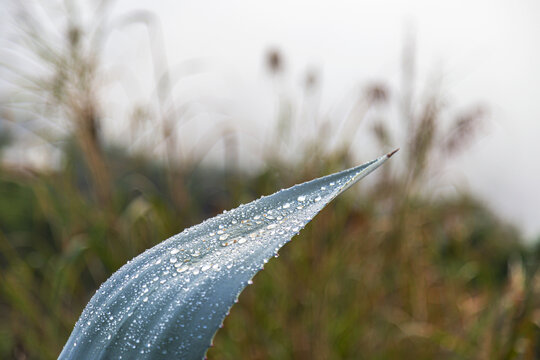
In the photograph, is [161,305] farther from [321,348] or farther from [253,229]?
[321,348]

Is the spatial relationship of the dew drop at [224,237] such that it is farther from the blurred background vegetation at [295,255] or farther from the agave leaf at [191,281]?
the blurred background vegetation at [295,255]

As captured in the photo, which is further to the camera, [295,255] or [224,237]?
[295,255]

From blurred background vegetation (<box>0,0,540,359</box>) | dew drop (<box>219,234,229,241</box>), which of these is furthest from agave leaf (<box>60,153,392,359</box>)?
blurred background vegetation (<box>0,0,540,359</box>)

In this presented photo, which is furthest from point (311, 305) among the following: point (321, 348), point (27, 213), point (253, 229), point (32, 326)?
point (27, 213)

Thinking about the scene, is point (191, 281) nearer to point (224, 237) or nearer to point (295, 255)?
point (224, 237)

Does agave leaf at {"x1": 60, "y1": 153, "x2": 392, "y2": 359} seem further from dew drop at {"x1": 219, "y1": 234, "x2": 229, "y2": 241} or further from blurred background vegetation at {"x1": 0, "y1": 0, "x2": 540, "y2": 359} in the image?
blurred background vegetation at {"x1": 0, "y1": 0, "x2": 540, "y2": 359}

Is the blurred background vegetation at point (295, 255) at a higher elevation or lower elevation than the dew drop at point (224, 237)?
lower

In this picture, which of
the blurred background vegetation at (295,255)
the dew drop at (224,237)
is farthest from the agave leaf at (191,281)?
the blurred background vegetation at (295,255)

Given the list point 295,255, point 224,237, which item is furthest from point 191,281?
point 295,255

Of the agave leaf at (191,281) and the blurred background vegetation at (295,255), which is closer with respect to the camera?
the agave leaf at (191,281)
